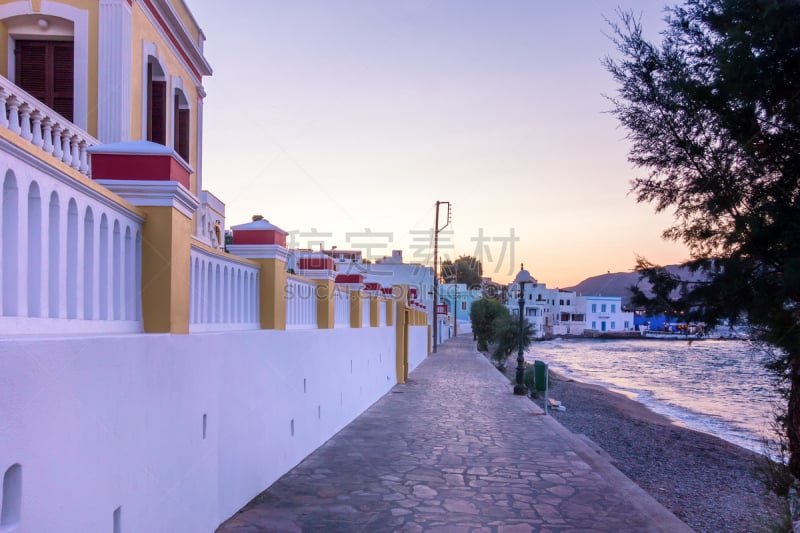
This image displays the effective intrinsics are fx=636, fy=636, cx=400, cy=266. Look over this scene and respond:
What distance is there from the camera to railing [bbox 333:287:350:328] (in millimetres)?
10409

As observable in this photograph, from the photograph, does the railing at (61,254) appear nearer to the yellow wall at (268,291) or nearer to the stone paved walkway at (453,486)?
the stone paved walkway at (453,486)

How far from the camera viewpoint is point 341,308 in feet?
36.4

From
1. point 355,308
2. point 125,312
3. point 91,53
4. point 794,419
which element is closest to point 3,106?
point 125,312

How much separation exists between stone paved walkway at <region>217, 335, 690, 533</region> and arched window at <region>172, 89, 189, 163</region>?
16.9 feet

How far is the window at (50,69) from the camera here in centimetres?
741

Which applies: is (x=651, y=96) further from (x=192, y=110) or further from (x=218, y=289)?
(x=192, y=110)

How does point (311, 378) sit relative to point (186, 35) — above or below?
below

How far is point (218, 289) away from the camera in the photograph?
17.9 feet

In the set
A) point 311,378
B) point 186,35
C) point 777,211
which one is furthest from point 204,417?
point 186,35

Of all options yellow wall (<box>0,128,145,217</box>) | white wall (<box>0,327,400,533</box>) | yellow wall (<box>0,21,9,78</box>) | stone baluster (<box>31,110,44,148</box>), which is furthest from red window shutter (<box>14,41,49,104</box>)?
yellow wall (<box>0,128,145,217</box>)

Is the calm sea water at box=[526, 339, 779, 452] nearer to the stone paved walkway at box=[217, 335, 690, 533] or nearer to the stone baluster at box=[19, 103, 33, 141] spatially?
the stone paved walkway at box=[217, 335, 690, 533]

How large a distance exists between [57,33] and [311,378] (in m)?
5.18

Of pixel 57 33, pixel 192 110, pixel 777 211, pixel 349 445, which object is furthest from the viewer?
pixel 192 110

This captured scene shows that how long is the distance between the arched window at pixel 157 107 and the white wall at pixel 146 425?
362cm
